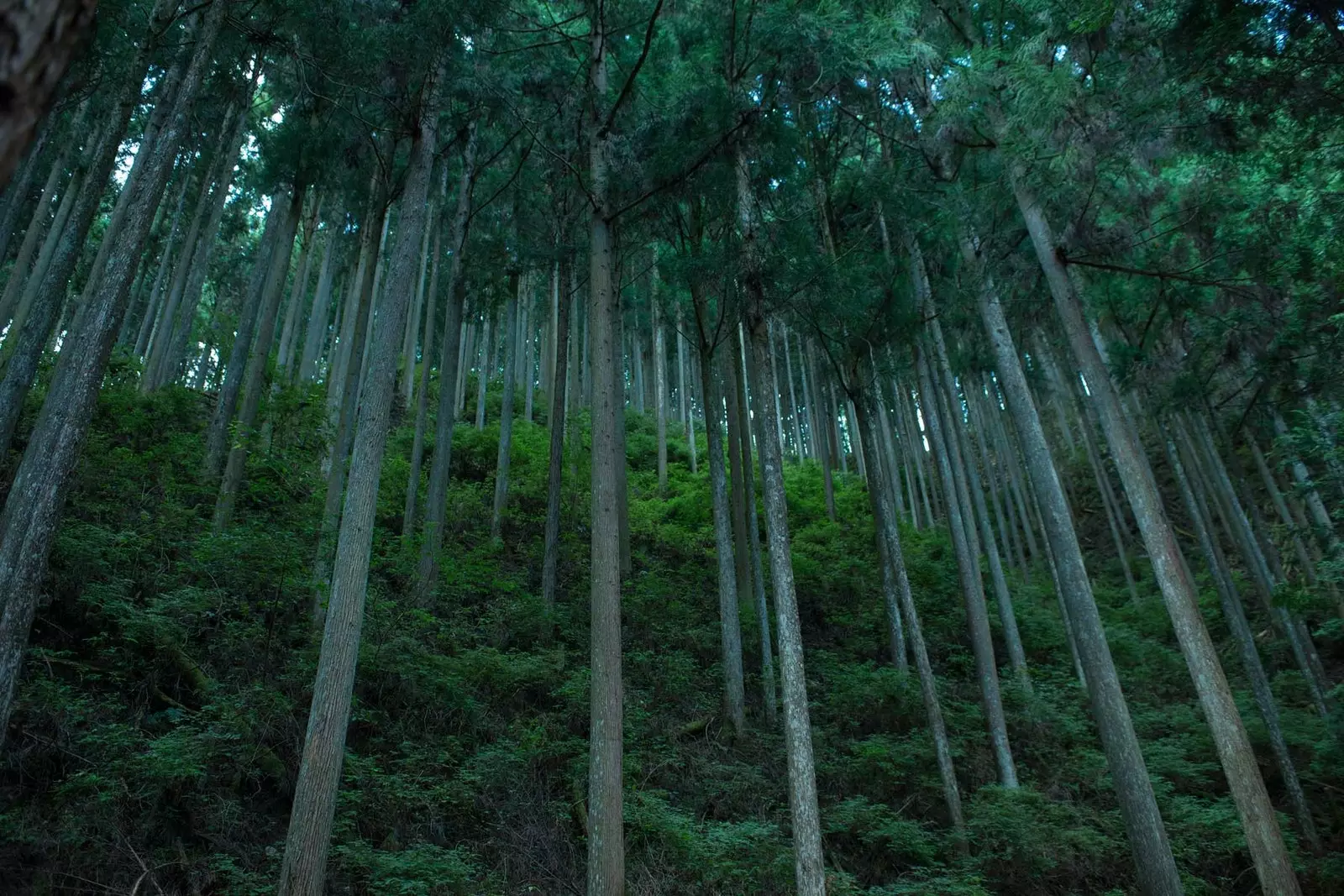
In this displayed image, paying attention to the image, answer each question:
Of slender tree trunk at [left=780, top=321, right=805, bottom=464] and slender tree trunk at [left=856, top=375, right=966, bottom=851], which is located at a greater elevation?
slender tree trunk at [left=780, top=321, right=805, bottom=464]

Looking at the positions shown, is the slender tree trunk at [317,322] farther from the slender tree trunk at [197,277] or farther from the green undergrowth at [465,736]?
the green undergrowth at [465,736]

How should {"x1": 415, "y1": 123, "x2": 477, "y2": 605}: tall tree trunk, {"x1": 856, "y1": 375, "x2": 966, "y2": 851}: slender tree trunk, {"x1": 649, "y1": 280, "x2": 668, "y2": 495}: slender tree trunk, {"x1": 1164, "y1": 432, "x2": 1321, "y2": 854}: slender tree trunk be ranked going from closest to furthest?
{"x1": 856, "y1": 375, "x2": 966, "y2": 851}: slender tree trunk < {"x1": 1164, "y1": 432, "x2": 1321, "y2": 854}: slender tree trunk < {"x1": 415, "y1": 123, "x2": 477, "y2": 605}: tall tree trunk < {"x1": 649, "y1": 280, "x2": 668, "y2": 495}: slender tree trunk

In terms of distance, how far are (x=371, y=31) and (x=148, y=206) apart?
3482 millimetres

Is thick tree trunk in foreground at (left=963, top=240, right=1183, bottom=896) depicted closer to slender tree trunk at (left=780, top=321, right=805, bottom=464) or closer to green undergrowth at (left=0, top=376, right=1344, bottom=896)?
green undergrowth at (left=0, top=376, right=1344, bottom=896)

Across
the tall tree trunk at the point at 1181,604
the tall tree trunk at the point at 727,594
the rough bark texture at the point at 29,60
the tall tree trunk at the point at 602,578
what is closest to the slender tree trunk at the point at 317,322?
the tall tree trunk at the point at 727,594

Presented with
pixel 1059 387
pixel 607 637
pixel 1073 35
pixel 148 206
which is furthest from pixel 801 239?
pixel 1059 387

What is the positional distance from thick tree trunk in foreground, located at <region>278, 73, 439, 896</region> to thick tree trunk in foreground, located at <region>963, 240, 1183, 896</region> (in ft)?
24.0

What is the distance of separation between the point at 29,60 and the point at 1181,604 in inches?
364

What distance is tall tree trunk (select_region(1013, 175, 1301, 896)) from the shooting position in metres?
6.84

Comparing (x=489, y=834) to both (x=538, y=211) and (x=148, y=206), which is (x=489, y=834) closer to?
(x=148, y=206)

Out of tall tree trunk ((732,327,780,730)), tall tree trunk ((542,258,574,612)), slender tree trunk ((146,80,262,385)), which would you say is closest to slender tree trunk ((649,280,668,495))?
tall tree trunk ((542,258,574,612))

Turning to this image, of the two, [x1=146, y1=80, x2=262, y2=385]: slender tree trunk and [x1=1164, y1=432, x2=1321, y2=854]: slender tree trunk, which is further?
[x1=146, y1=80, x2=262, y2=385]: slender tree trunk

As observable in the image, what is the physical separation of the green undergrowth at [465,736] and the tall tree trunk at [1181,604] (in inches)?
83.5

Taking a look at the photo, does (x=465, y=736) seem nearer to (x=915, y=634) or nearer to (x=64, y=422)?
(x=64, y=422)
